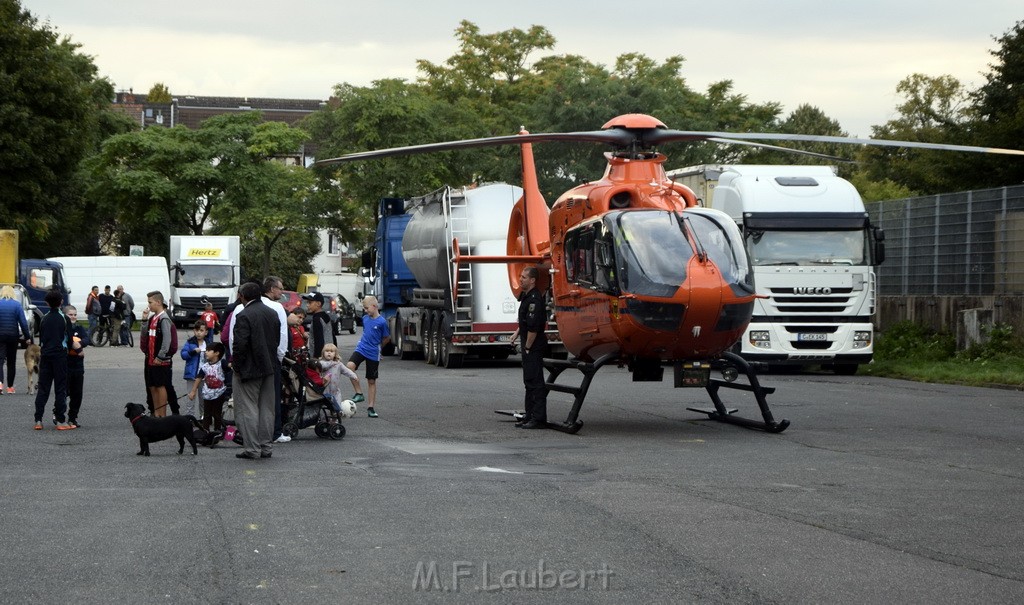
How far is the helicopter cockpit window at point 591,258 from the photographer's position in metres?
16.2

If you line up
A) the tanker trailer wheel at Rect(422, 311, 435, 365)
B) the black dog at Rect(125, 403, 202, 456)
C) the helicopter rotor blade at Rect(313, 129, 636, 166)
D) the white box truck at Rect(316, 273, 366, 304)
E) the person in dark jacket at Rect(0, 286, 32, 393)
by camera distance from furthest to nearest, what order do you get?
the white box truck at Rect(316, 273, 366, 304), the tanker trailer wheel at Rect(422, 311, 435, 365), the person in dark jacket at Rect(0, 286, 32, 393), the helicopter rotor blade at Rect(313, 129, 636, 166), the black dog at Rect(125, 403, 202, 456)

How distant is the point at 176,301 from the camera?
57000 mm

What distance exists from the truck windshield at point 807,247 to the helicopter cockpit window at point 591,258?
9.60m

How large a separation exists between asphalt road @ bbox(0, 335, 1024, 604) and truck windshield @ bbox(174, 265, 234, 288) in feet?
132

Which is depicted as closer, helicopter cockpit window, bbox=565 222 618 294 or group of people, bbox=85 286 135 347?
helicopter cockpit window, bbox=565 222 618 294

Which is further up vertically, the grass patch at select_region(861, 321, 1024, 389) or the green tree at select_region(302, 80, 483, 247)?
the green tree at select_region(302, 80, 483, 247)

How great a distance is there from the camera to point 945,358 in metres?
28.5

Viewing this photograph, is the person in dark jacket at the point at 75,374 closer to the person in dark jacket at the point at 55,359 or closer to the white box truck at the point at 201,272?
the person in dark jacket at the point at 55,359

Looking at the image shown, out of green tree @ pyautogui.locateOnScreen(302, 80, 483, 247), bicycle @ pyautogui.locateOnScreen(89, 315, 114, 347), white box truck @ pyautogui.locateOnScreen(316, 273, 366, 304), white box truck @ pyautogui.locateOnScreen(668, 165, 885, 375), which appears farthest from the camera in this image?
white box truck @ pyautogui.locateOnScreen(316, 273, 366, 304)

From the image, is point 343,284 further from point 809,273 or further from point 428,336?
point 809,273

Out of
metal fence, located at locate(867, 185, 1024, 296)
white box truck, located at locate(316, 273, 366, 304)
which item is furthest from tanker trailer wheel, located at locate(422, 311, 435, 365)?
white box truck, located at locate(316, 273, 366, 304)

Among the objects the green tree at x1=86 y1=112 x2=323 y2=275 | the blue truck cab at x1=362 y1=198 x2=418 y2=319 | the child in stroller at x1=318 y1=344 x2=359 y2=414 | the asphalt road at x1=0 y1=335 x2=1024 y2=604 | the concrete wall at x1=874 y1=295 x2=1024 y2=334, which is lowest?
the asphalt road at x1=0 y1=335 x2=1024 y2=604

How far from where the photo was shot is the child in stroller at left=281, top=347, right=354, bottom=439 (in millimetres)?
15352
